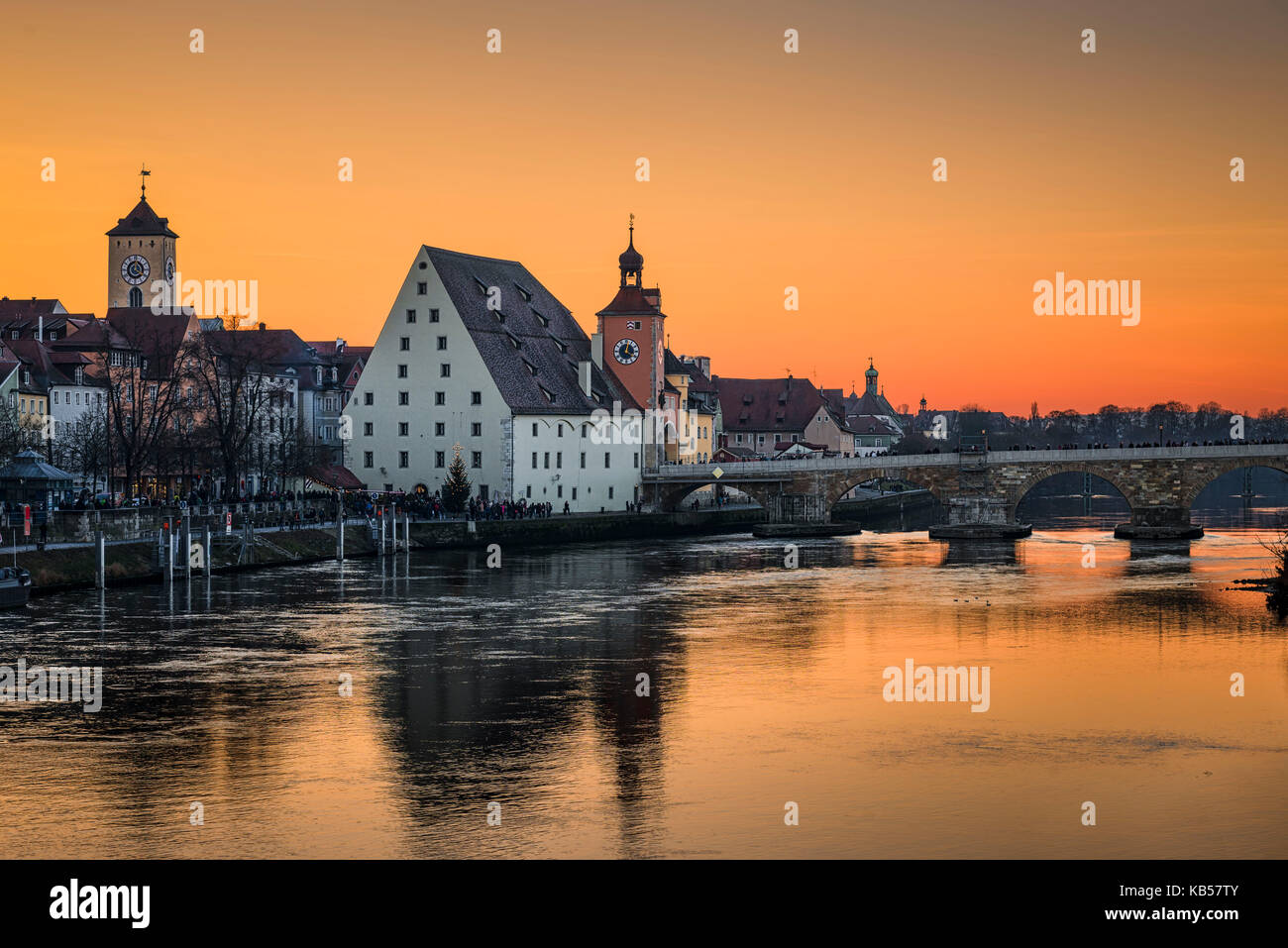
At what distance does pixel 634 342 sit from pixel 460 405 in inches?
711

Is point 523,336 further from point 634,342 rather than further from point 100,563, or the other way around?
point 100,563

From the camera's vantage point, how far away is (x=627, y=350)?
10344 cm

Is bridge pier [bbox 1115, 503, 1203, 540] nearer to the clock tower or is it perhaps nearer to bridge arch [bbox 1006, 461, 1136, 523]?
bridge arch [bbox 1006, 461, 1136, 523]

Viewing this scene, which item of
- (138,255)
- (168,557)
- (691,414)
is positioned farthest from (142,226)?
(168,557)

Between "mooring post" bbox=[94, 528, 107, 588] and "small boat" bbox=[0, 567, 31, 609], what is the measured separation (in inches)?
187

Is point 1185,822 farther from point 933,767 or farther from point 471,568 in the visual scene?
point 471,568

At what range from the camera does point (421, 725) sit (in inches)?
1204

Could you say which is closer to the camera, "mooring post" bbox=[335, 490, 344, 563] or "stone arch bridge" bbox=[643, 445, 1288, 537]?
"mooring post" bbox=[335, 490, 344, 563]

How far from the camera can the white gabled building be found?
288ft

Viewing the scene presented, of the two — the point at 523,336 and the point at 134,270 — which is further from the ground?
the point at 134,270

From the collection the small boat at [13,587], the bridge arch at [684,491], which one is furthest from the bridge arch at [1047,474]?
the small boat at [13,587]

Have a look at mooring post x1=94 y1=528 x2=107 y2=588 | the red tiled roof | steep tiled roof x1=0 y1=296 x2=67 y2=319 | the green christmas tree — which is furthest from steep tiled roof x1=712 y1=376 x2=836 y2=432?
mooring post x1=94 y1=528 x2=107 y2=588

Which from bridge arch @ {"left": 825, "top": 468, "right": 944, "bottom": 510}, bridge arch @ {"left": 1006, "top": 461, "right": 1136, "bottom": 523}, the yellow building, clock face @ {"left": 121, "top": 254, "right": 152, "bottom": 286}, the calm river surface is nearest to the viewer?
the calm river surface
